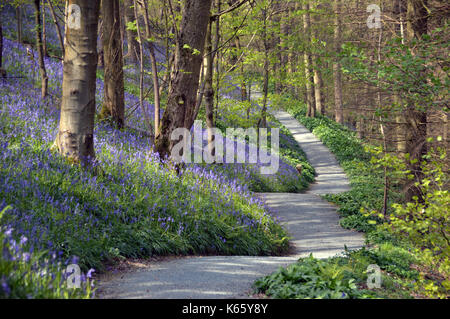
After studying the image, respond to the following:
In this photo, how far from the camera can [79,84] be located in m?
6.46

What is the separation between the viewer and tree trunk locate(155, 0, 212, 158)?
28.0 feet

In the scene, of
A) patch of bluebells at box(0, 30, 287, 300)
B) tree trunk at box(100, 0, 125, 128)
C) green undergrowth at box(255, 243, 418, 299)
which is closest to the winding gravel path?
green undergrowth at box(255, 243, 418, 299)

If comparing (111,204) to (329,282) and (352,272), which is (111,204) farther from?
(352,272)

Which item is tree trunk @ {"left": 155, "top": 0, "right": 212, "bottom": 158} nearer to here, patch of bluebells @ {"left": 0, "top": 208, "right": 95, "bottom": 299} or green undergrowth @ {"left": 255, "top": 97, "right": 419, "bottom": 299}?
green undergrowth @ {"left": 255, "top": 97, "right": 419, "bottom": 299}

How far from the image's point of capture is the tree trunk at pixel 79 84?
6.39 m

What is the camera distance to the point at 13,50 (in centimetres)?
1404

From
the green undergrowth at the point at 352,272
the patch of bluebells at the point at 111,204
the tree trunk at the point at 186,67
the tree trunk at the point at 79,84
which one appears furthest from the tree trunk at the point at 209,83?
the tree trunk at the point at 79,84

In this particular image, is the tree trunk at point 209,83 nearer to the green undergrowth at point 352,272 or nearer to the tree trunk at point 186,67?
the tree trunk at point 186,67

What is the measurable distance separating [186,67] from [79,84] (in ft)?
8.78

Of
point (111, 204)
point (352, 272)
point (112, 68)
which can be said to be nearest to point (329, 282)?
point (352, 272)
